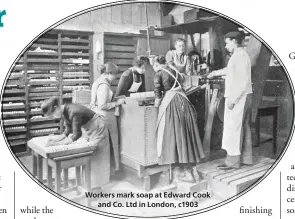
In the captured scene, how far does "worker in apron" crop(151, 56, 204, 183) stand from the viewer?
2.81m

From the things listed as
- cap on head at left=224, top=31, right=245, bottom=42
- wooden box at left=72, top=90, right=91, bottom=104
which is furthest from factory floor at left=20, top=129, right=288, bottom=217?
cap on head at left=224, top=31, right=245, bottom=42

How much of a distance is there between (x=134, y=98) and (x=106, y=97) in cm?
22

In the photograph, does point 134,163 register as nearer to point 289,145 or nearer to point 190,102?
point 190,102

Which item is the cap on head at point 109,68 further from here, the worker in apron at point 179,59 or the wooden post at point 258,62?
the wooden post at point 258,62

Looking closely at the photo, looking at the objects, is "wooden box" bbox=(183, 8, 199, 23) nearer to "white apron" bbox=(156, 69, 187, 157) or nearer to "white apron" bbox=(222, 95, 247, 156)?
"white apron" bbox=(156, 69, 187, 157)

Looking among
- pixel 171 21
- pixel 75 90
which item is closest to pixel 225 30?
pixel 171 21

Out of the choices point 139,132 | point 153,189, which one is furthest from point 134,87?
point 153,189

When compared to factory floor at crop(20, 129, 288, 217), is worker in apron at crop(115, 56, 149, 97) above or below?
above

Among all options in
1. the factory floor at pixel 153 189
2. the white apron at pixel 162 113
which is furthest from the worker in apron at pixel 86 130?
the white apron at pixel 162 113

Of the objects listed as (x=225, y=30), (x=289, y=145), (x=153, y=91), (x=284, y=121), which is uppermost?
(x=225, y=30)

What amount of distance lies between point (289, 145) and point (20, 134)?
207 cm

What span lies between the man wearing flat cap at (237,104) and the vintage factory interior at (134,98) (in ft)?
0.14

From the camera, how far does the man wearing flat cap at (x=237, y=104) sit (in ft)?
9.30

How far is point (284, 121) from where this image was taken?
2848mm
